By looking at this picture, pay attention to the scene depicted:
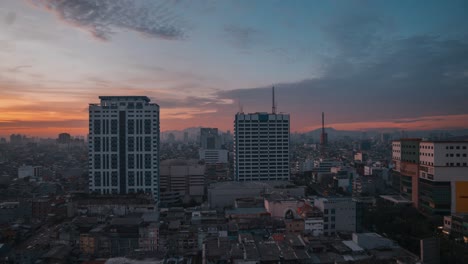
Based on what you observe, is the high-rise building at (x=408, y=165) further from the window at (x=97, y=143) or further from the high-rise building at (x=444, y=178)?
the window at (x=97, y=143)

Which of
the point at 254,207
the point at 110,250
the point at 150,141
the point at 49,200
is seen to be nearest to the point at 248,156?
the point at 150,141

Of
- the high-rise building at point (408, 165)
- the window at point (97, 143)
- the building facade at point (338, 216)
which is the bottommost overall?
the building facade at point (338, 216)

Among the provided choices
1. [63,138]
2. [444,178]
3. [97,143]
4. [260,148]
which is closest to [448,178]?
[444,178]

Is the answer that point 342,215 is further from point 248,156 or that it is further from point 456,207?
point 248,156

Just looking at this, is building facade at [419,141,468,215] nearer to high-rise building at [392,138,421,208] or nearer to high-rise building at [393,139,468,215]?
high-rise building at [393,139,468,215]

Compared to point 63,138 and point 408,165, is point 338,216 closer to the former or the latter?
point 408,165

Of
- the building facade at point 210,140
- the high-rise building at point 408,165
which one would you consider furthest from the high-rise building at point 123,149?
the building facade at point 210,140
